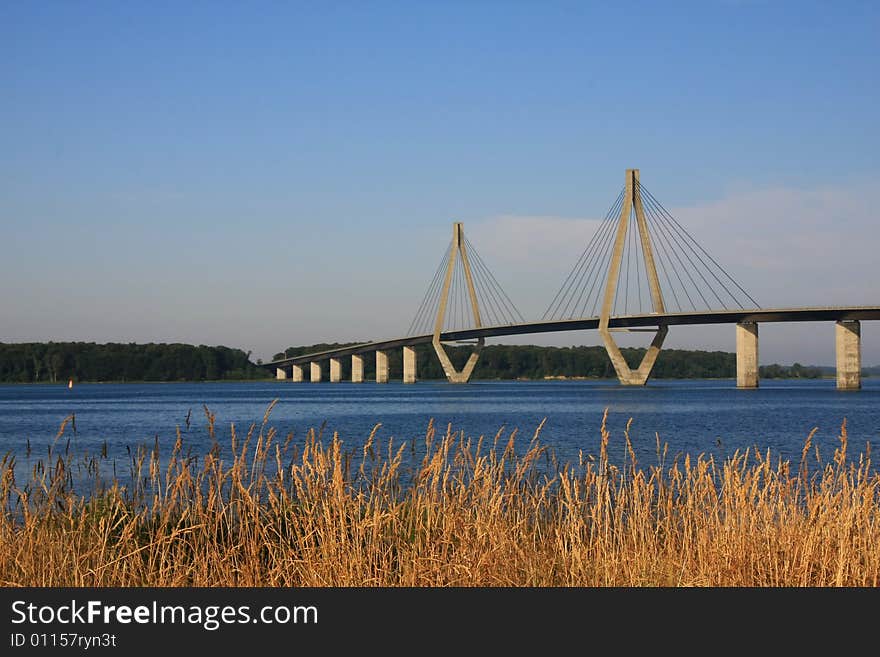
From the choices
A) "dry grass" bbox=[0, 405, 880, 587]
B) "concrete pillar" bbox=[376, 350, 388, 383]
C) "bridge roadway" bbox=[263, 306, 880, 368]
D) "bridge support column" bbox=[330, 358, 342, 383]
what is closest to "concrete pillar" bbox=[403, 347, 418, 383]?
"concrete pillar" bbox=[376, 350, 388, 383]

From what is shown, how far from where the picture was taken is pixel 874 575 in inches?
266

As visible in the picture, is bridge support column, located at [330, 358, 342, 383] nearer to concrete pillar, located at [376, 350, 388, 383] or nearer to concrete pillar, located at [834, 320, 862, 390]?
concrete pillar, located at [376, 350, 388, 383]

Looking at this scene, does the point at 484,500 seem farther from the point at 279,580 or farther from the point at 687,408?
the point at 687,408

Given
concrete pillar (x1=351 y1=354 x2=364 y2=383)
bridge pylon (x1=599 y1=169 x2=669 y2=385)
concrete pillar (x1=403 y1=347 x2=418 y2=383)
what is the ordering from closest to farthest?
bridge pylon (x1=599 y1=169 x2=669 y2=385)
concrete pillar (x1=403 y1=347 x2=418 y2=383)
concrete pillar (x1=351 y1=354 x2=364 y2=383)

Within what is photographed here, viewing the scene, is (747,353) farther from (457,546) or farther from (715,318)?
(457,546)

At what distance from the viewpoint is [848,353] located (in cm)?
8119

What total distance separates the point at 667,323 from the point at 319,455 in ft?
247

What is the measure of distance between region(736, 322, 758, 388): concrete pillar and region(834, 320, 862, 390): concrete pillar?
653 cm

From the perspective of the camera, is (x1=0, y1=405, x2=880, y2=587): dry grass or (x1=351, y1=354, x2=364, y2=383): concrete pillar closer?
(x1=0, y1=405, x2=880, y2=587): dry grass

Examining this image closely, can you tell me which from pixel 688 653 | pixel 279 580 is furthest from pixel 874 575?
pixel 279 580

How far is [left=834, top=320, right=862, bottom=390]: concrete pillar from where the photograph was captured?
7844 centimetres

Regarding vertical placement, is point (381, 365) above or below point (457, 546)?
above

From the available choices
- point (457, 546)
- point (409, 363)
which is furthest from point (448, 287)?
point (457, 546)

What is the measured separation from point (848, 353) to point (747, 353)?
316 inches
